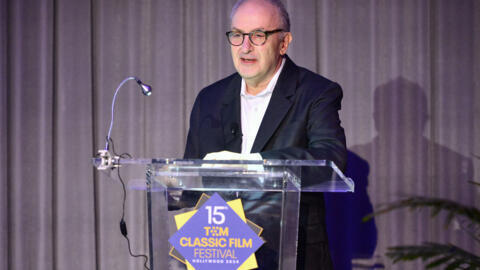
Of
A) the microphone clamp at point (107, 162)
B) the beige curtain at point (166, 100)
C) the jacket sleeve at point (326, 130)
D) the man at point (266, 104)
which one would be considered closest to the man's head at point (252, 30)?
the man at point (266, 104)

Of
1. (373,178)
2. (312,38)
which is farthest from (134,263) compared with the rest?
(312,38)

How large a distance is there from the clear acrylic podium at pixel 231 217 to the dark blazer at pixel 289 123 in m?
0.31

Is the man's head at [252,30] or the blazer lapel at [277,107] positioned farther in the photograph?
the man's head at [252,30]

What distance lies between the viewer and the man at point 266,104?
2088 millimetres

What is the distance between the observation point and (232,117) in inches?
88.5

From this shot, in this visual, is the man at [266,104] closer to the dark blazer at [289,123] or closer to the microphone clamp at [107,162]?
the dark blazer at [289,123]

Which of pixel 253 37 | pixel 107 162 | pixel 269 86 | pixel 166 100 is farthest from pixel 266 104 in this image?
pixel 166 100

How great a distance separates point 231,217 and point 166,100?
2.81m

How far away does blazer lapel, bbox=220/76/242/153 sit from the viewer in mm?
2139

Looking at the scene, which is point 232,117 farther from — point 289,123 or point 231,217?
point 231,217

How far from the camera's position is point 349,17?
4078 mm

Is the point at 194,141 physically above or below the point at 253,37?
below

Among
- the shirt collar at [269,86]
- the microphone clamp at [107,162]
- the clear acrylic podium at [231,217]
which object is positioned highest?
the shirt collar at [269,86]

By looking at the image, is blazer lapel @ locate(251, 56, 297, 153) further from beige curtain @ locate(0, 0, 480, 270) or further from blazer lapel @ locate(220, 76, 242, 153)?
beige curtain @ locate(0, 0, 480, 270)
